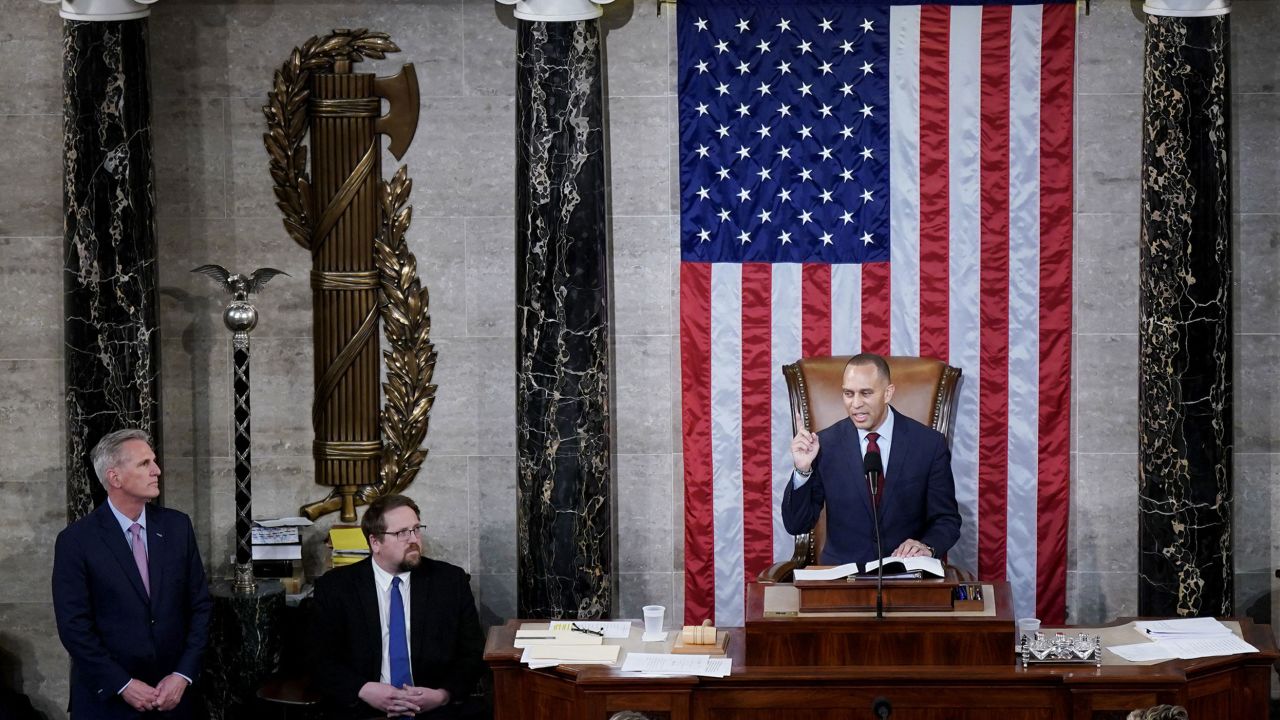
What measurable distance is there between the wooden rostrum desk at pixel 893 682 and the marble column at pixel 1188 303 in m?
1.88

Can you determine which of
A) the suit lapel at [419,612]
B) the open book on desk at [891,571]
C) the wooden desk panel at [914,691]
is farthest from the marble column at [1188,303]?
the suit lapel at [419,612]

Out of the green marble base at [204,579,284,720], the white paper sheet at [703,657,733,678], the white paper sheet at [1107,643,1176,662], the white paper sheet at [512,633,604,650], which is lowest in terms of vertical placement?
the green marble base at [204,579,284,720]

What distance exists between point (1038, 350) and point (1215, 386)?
39.0 inches

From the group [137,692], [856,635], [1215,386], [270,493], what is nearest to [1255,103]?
[1215,386]

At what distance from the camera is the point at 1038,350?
8547 mm

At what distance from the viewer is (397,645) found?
6793 millimetres

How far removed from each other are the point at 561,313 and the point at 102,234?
240 centimetres

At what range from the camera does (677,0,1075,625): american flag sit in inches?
332

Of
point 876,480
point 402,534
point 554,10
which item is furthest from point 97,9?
point 876,480

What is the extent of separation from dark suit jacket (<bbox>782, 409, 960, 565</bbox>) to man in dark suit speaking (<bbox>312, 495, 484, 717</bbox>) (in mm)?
1655

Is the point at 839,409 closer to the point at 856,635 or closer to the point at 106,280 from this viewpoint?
the point at 856,635

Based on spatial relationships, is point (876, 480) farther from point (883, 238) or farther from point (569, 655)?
point (883, 238)

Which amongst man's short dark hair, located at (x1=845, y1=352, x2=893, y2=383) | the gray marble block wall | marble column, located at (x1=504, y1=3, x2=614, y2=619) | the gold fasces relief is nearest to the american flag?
the gray marble block wall

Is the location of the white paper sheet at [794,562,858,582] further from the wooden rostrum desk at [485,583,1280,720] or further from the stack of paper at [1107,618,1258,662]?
the stack of paper at [1107,618,1258,662]
